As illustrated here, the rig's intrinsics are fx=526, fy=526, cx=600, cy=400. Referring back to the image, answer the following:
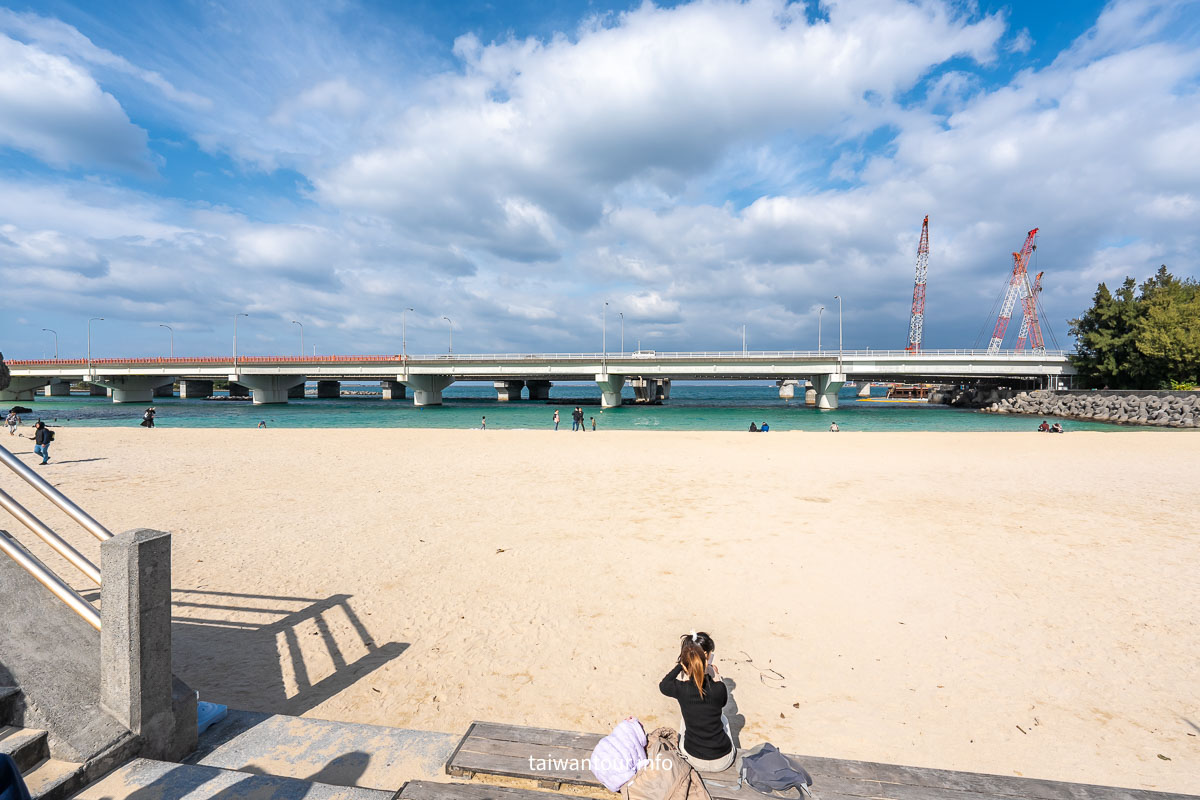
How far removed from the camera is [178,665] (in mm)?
5680

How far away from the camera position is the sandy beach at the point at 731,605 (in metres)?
4.92

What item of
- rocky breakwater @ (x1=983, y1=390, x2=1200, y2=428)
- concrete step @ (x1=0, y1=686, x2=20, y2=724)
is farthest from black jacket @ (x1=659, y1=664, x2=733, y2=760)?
rocky breakwater @ (x1=983, y1=390, x2=1200, y2=428)

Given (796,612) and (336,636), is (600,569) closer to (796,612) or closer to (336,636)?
(796,612)

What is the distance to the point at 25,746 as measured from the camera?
3.11m

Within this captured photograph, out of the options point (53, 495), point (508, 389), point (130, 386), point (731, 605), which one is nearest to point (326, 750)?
point (53, 495)

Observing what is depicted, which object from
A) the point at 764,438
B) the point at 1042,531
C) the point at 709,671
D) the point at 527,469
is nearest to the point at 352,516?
the point at 527,469

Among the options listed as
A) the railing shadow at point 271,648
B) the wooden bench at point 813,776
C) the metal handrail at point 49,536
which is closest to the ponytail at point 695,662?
the wooden bench at point 813,776

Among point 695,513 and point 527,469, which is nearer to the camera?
point 695,513

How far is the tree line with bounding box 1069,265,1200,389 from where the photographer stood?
55.0 m

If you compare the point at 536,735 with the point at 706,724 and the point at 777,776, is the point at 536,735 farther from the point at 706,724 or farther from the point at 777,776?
the point at 777,776

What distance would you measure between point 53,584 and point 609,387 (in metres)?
73.8

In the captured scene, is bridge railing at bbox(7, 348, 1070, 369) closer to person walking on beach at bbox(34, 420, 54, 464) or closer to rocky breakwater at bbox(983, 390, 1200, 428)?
rocky breakwater at bbox(983, 390, 1200, 428)

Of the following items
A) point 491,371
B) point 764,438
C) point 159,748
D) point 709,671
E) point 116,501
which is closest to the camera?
point 159,748

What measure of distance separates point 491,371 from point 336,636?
7207 cm
